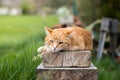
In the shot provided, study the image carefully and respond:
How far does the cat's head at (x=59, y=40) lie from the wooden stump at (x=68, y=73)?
0.94ft

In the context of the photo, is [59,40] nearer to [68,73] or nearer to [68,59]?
[68,59]

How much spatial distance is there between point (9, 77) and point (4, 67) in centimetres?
19

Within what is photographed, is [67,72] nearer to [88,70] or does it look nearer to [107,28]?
[88,70]

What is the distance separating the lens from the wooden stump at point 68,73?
4.71 meters

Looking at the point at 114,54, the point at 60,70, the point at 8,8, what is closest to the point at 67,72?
the point at 60,70

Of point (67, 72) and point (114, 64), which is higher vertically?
point (67, 72)

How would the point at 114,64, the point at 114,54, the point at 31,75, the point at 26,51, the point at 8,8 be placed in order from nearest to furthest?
1. the point at 31,75
2. the point at 26,51
3. the point at 114,64
4. the point at 114,54
5. the point at 8,8

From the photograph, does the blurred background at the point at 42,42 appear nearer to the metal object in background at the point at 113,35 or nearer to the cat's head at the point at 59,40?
the metal object in background at the point at 113,35

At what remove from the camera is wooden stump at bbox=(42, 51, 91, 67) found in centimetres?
480

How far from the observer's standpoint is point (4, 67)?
4.97 meters

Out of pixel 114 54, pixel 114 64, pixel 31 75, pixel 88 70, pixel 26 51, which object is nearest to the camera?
pixel 88 70

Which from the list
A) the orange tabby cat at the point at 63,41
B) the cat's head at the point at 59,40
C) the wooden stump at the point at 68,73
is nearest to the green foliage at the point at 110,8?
the orange tabby cat at the point at 63,41

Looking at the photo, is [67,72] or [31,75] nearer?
[67,72]

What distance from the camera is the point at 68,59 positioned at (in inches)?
190
